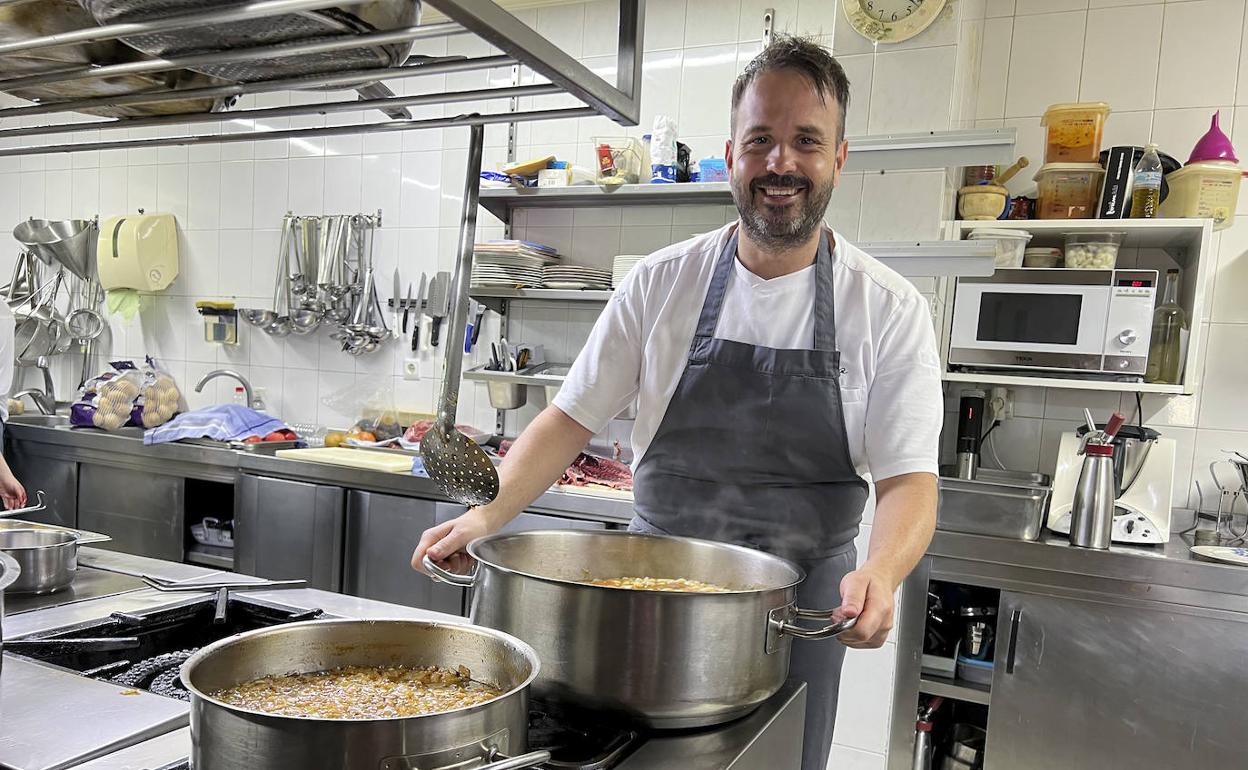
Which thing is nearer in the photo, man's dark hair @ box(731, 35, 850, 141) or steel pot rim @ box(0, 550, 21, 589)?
steel pot rim @ box(0, 550, 21, 589)

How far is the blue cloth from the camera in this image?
3.65 m

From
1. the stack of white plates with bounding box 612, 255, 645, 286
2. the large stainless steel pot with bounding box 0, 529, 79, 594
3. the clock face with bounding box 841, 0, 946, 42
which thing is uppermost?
the clock face with bounding box 841, 0, 946, 42

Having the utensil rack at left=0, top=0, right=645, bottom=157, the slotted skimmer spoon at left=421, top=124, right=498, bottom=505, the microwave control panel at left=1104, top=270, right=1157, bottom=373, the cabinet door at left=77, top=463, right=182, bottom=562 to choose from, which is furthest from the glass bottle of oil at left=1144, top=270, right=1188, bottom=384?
the cabinet door at left=77, top=463, right=182, bottom=562

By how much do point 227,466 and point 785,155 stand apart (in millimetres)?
2804

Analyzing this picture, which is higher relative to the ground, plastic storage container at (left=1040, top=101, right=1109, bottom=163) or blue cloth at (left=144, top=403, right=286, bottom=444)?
plastic storage container at (left=1040, top=101, right=1109, bottom=163)

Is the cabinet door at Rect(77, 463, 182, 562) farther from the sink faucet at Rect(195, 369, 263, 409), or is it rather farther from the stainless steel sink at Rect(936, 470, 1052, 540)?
the stainless steel sink at Rect(936, 470, 1052, 540)

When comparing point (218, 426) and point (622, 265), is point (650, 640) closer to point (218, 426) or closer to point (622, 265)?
point (622, 265)

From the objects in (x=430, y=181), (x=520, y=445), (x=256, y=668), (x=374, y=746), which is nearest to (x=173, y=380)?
(x=430, y=181)

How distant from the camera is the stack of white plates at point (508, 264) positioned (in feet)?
11.2

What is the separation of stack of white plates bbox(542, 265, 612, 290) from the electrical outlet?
1487 millimetres

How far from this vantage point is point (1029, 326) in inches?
106

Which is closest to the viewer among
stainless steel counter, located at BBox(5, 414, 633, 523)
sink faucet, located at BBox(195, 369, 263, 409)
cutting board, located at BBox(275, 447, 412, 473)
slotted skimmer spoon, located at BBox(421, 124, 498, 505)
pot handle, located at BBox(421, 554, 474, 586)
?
slotted skimmer spoon, located at BBox(421, 124, 498, 505)

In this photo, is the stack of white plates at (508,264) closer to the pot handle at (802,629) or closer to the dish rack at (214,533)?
the dish rack at (214,533)

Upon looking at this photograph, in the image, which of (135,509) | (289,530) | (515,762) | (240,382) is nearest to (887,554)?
(515,762)
